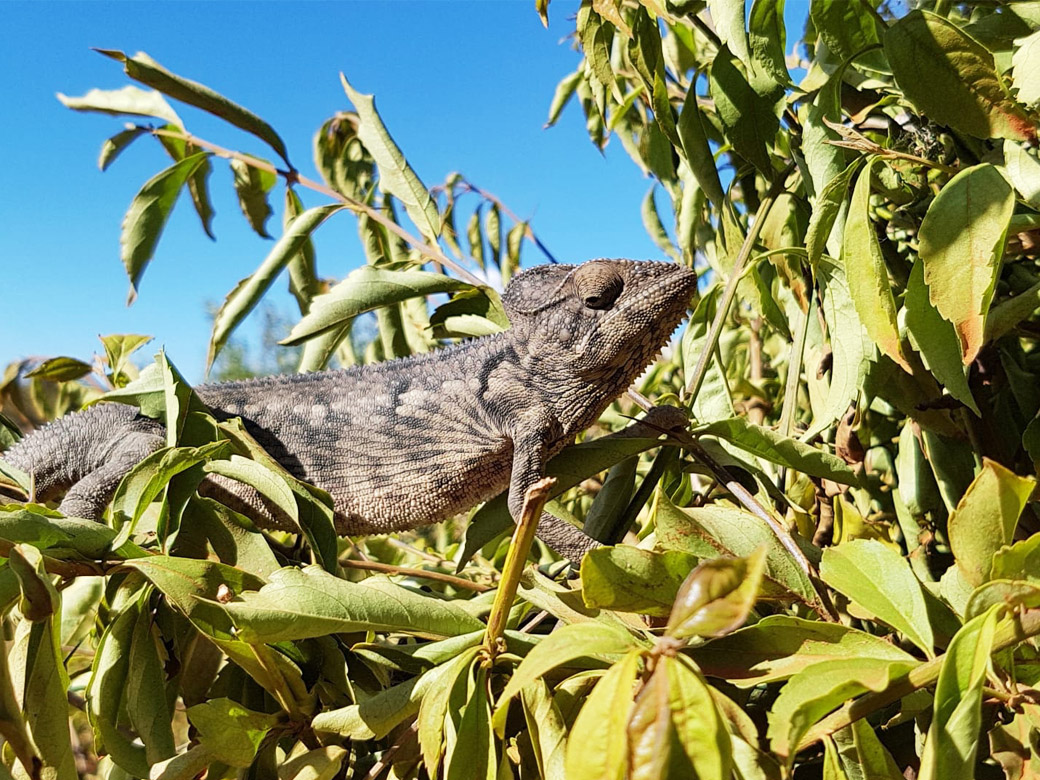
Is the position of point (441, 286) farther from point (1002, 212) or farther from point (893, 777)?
point (893, 777)

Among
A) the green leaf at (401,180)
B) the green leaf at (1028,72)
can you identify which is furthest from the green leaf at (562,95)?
the green leaf at (1028,72)

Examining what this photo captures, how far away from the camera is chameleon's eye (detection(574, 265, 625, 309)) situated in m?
1.58

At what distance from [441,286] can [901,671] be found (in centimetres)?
106

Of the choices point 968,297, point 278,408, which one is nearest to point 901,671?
point 968,297

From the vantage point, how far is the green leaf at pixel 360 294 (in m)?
1.37

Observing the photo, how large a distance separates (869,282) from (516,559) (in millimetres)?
Answer: 417

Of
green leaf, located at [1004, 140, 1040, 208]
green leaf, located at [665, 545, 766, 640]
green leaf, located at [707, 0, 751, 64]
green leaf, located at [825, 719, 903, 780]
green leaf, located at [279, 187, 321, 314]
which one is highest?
green leaf, located at [279, 187, 321, 314]

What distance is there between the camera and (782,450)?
1.02 m

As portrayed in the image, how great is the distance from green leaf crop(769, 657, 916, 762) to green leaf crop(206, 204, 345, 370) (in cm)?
114

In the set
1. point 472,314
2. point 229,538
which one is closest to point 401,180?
point 472,314

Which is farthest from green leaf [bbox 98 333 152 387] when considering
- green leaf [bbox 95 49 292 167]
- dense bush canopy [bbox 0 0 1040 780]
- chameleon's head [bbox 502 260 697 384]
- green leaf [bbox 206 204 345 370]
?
chameleon's head [bbox 502 260 697 384]

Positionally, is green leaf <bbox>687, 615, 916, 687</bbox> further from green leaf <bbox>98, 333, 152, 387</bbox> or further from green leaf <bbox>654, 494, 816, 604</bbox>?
green leaf <bbox>98, 333, 152, 387</bbox>

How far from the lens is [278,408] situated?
1881mm

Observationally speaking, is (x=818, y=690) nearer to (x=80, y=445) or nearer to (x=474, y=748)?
(x=474, y=748)
